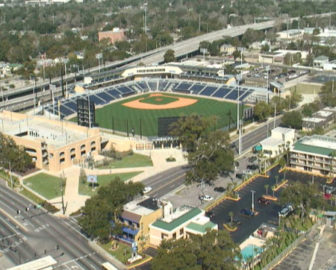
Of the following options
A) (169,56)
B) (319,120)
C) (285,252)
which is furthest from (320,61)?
(285,252)

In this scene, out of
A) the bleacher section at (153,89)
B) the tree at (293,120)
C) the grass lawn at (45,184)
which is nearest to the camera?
the grass lawn at (45,184)

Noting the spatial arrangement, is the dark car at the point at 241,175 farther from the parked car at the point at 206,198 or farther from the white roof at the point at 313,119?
the white roof at the point at 313,119

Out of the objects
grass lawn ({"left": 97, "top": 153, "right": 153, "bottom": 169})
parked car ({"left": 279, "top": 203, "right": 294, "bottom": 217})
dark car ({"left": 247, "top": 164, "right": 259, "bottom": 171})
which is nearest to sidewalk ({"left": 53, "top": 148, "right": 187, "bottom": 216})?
grass lawn ({"left": 97, "top": 153, "right": 153, "bottom": 169})

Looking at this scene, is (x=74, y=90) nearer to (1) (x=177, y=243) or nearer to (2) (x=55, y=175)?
(2) (x=55, y=175)

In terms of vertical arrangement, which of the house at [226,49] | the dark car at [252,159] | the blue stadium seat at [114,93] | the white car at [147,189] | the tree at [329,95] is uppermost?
the house at [226,49]

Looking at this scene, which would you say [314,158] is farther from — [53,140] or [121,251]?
[53,140]

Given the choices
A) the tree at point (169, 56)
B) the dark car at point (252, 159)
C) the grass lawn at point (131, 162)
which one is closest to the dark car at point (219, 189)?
the dark car at point (252, 159)

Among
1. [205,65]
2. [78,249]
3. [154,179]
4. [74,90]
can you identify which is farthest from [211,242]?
[205,65]
